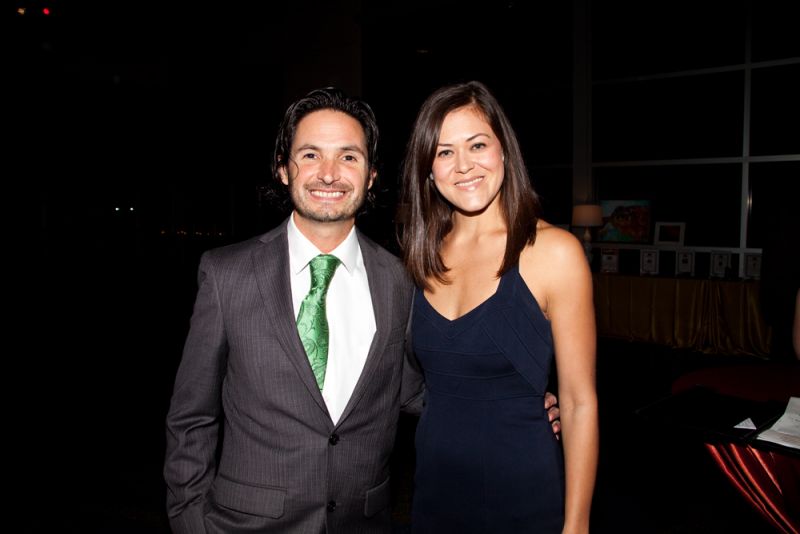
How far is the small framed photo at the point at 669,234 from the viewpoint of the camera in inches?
274

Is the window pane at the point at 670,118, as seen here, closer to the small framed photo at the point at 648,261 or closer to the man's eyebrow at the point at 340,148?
the small framed photo at the point at 648,261

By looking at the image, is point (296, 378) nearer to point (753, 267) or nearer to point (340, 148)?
point (340, 148)

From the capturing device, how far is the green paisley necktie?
1.46 meters

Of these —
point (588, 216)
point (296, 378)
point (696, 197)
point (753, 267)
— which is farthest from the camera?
point (696, 197)

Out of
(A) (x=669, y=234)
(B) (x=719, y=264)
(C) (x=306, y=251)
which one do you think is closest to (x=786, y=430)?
(C) (x=306, y=251)

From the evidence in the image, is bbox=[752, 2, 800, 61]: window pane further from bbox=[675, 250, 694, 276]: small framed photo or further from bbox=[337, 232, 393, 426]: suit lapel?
bbox=[337, 232, 393, 426]: suit lapel

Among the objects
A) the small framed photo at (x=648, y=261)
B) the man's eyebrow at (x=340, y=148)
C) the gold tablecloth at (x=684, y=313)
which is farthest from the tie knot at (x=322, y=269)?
the small framed photo at (x=648, y=261)

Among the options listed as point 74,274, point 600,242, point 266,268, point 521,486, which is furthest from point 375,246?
point 74,274

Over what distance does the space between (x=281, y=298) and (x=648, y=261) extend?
6.19 meters

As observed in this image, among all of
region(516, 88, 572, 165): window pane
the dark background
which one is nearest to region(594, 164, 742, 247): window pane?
the dark background

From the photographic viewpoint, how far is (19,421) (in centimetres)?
442

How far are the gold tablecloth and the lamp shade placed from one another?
0.64m

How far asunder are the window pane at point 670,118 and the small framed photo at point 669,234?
3.18ft

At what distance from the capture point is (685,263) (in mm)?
6547
